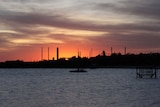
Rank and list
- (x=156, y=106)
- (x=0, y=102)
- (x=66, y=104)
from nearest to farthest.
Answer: (x=156, y=106) → (x=66, y=104) → (x=0, y=102)

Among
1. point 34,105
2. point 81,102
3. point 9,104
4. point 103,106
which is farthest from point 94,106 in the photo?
point 9,104

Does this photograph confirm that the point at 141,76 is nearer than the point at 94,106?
No

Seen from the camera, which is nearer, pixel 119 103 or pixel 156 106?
pixel 156 106

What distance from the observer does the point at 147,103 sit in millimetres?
45000

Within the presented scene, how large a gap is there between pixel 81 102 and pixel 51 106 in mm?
4443

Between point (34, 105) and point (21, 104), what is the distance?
1910mm

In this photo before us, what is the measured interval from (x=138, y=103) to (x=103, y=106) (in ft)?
16.3

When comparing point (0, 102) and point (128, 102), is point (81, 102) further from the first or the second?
point (0, 102)

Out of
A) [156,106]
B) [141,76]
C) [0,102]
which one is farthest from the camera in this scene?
[141,76]

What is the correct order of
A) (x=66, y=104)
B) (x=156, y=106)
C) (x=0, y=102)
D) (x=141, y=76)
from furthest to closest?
(x=141, y=76) < (x=0, y=102) < (x=66, y=104) < (x=156, y=106)

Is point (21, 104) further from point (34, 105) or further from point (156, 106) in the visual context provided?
point (156, 106)

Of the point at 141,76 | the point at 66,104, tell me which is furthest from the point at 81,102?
the point at 141,76

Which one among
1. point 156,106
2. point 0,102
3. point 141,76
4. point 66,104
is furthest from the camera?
point 141,76

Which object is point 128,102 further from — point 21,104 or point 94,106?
point 21,104
